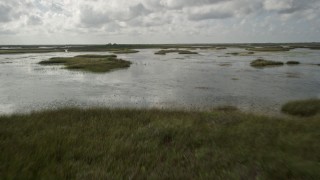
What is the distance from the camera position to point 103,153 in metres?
A: 7.73

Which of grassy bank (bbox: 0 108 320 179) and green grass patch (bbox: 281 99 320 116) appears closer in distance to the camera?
grassy bank (bbox: 0 108 320 179)

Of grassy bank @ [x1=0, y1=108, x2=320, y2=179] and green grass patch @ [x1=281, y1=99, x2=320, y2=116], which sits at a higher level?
grassy bank @ [x1=0, y1=108, x2=320, y2=179]

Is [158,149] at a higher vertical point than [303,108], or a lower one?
higher

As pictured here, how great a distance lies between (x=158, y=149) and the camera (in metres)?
8.33

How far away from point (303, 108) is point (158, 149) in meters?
12.2

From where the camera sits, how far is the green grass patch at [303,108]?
16.1 meters

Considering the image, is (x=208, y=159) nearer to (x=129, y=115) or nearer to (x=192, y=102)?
(x=129, y=115)

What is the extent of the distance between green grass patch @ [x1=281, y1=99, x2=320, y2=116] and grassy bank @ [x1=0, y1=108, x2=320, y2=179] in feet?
15.9

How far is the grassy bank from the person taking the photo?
621 cm

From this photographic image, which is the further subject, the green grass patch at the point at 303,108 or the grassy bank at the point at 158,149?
the green grass patch at the point at 303,108

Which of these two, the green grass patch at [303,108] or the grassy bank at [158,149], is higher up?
the grassy bank at [158,149]

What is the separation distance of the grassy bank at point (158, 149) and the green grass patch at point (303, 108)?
15.9ft

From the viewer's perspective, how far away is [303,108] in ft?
54.4

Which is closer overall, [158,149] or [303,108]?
[158,149]
